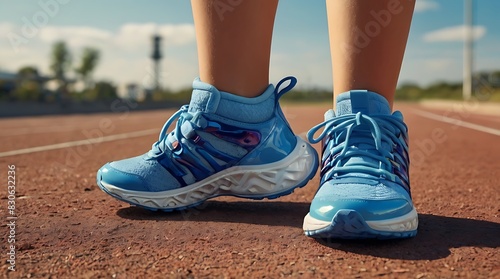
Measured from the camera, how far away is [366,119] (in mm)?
1531

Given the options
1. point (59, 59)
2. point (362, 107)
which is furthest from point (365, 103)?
point (59, 59)

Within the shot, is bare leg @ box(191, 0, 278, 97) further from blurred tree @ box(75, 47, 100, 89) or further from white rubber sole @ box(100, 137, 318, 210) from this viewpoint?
blurred tree @ box(75, 47, 100, 89)

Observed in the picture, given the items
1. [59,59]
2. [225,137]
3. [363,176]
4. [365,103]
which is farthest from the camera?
[59,59]

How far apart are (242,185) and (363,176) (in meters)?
0.43

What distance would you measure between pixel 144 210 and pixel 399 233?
85 cm

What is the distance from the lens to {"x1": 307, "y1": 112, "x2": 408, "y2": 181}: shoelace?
4.86 ft

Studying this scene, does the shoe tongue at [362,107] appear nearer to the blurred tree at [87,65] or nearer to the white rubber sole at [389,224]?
the white rubber sole at [389,224]

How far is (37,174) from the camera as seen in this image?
2613mm

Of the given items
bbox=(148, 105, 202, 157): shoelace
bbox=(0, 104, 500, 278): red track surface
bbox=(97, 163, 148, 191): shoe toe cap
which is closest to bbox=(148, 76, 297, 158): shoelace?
bbox=(148, 105, 202, 157): shoelace

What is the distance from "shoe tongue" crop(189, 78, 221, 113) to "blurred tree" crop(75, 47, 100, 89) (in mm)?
45408

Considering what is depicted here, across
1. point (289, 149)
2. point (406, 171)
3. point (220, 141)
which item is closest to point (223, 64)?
point (220, 141)

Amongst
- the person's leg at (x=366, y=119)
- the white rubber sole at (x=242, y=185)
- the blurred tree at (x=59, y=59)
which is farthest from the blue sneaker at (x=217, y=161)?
the blurred tree at (x=59, y=59)

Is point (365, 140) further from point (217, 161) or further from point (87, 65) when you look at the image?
point (87, 65)

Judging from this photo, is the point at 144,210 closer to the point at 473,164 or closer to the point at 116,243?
the point at 116,243
